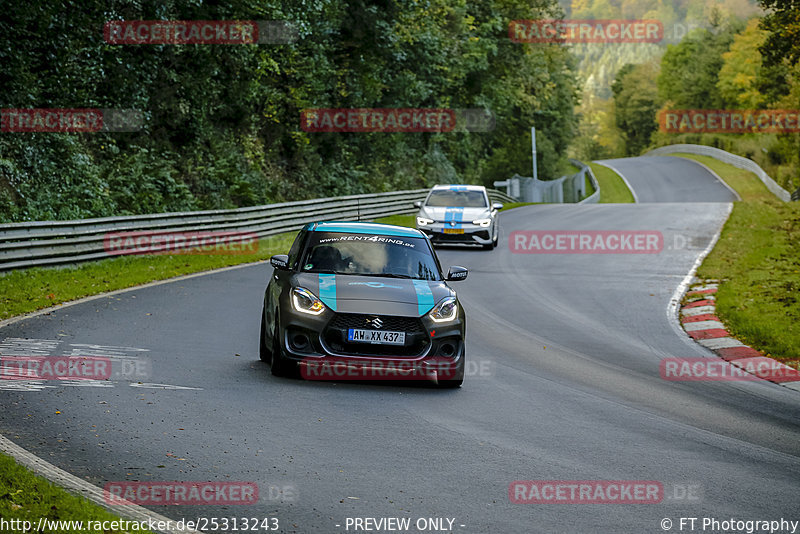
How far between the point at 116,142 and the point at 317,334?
20910 millimetres

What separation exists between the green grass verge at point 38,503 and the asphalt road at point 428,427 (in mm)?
419

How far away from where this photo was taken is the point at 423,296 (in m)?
10.1

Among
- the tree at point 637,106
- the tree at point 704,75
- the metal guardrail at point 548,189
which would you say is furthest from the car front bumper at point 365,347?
the tree at point 637,106

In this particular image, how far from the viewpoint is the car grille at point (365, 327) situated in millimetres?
9578

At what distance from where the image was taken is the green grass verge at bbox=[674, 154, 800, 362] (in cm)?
1409

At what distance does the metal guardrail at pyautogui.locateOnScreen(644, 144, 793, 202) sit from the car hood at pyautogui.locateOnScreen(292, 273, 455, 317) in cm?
5688

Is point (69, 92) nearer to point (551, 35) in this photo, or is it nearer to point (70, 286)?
point (70, 286)

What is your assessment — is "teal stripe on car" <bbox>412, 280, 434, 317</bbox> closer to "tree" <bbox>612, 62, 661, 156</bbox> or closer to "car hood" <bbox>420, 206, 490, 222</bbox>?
"car hood" <bbox>420, 206, 490, 222</bbox>

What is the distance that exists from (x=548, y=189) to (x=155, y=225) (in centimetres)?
4651

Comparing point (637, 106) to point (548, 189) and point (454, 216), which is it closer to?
point (548, 189)

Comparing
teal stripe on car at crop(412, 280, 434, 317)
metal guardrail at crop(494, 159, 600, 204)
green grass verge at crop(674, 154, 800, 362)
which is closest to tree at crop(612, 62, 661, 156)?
metal guardrail at crop(494, 159, 600, 204)

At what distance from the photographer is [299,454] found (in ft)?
22.9

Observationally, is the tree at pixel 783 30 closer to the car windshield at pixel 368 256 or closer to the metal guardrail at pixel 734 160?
the metal guardrail at pixel 734 160

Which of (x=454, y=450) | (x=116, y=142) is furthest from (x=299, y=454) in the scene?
(x=116, y=142)
